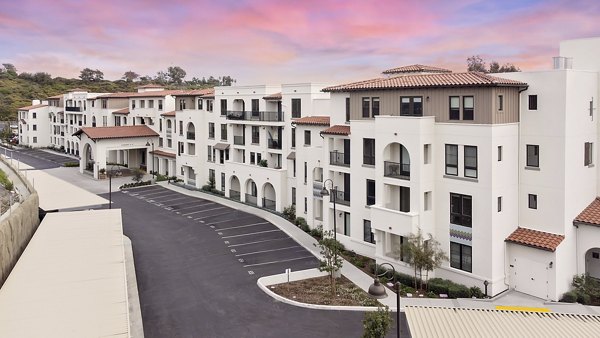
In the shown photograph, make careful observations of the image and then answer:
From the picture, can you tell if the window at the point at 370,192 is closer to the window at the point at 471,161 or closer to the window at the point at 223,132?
the window at the point at 471,161

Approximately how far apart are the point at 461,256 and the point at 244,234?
18.2 m

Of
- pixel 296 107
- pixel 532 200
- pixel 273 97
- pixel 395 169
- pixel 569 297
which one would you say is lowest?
pixel 569 297

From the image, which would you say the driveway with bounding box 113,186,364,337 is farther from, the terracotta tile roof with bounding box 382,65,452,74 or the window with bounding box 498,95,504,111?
the terracotta tile roof with bounding box 382,65,452,74

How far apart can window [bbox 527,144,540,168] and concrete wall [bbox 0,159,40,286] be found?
28.8 metres

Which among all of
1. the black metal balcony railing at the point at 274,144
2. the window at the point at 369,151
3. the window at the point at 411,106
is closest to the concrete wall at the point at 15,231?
the window at the point at 369,151

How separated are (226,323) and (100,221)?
12.2m

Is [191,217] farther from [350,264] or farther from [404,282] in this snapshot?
[404,282]

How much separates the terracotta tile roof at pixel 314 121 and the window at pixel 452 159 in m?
13.1

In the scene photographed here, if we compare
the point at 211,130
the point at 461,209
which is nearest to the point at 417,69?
the point at 461,209

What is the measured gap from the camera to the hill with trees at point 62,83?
14425 centimetres

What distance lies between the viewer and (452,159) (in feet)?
99.8

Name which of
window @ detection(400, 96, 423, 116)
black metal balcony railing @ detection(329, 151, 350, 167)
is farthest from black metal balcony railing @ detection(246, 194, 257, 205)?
window @ detection(400, 96, 423, 116)

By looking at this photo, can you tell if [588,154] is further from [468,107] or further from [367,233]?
[367,233]

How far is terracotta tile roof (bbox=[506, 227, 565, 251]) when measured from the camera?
28.2m
